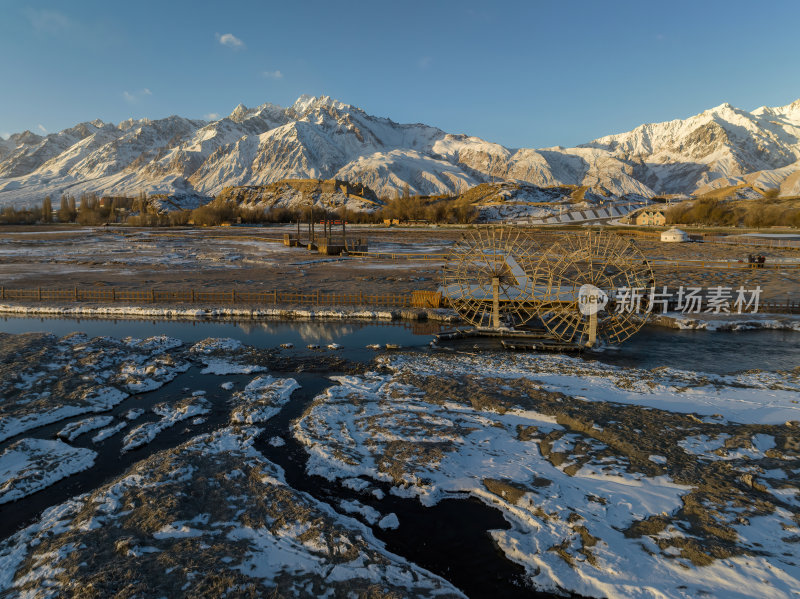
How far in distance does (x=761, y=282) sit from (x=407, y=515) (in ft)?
151

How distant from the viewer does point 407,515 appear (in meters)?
10.9

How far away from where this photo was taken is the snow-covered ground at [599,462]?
8.98 m

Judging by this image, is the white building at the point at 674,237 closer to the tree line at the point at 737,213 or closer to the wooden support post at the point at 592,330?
the tree line at the point at 737,213

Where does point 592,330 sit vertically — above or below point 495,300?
below

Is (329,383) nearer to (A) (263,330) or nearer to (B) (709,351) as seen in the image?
(A) (263,330)

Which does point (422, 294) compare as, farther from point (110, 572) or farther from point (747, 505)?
point (110, 572)

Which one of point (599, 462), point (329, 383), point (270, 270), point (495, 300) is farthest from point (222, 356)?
point (270, 270)

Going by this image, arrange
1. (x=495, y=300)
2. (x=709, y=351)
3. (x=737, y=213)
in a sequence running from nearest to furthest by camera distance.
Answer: (x=709, y=351)
(x=495, y=300)
(x=737, y=213)

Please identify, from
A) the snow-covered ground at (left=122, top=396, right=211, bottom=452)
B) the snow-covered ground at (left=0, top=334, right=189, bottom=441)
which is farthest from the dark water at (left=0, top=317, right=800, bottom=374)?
the snow-covered ground at (left=122, top=396, right=211, bottom=452)

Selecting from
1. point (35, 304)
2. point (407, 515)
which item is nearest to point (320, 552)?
point (407, 515)

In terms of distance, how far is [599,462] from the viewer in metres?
12.5

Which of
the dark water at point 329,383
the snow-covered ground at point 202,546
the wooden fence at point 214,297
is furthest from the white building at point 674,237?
the snow-covered ground at point 202,546

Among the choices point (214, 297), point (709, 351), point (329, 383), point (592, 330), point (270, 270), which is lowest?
point (329, 383)

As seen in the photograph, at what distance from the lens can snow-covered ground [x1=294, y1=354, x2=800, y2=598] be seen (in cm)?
898
